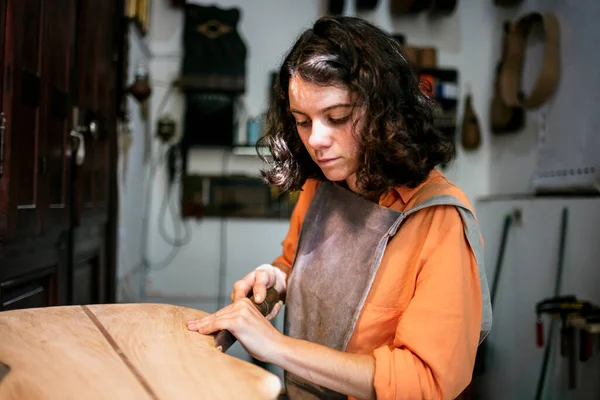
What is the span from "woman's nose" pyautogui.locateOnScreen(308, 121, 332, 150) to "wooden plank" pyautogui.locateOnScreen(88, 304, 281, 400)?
1.55 ft

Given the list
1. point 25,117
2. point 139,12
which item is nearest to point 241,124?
point 139,12

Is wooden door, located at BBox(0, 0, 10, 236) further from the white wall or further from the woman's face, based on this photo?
the white wall

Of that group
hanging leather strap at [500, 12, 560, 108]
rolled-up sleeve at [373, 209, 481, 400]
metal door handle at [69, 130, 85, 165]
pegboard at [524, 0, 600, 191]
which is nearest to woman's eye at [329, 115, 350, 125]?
rolled-up sleeve at [373, 209, 481, 400]

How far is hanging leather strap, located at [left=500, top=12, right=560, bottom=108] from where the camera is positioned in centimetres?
305

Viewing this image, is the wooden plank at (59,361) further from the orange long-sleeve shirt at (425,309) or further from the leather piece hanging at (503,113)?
A: the leather piece hanging at (503,113)

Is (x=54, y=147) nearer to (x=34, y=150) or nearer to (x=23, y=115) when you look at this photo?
(x=34, y=150)

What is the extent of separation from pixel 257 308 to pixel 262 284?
0.56 ft

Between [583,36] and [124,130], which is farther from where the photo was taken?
[124,130]

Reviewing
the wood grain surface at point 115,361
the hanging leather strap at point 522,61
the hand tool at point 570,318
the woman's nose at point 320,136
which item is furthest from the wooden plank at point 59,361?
the hanging leather strap at point 522,61

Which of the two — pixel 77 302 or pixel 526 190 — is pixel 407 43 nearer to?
pixel 526 190

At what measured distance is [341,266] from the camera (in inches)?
53.9

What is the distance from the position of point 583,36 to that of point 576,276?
129cm

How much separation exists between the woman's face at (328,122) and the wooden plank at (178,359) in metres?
0.47

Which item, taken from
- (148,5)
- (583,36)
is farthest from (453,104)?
(148,5)
